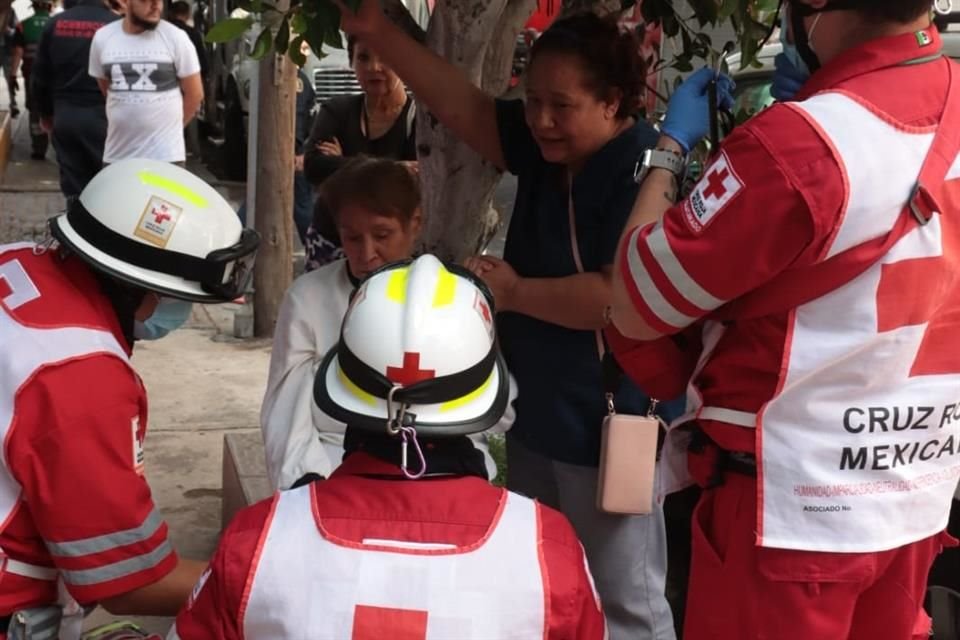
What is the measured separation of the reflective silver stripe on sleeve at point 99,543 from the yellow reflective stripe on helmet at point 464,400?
767 mm

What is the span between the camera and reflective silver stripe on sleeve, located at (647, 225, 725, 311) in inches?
78.2

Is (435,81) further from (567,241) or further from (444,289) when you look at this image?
(444,289)

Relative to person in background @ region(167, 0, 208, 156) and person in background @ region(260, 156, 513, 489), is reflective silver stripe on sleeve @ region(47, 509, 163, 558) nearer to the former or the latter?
person in background @ region(260, 156, 513, 489)

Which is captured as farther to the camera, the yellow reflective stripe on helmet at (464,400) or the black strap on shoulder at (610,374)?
the black strap on shoulder at (610,374)

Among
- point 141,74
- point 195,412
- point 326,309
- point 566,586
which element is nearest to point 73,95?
point 141,74

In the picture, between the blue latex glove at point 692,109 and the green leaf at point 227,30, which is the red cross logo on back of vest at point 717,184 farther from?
the green leaf at point 227,30

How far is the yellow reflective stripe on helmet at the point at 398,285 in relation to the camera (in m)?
1.94

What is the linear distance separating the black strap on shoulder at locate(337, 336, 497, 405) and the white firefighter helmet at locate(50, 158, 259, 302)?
1.79 ft

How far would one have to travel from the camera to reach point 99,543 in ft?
7.47

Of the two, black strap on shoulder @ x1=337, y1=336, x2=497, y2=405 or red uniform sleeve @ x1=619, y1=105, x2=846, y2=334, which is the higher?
red uniform sleeve @ x1=619, y1=105, x2=846, y2=334

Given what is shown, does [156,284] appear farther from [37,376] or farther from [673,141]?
[673,141]

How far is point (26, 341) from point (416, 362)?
2.59 ft

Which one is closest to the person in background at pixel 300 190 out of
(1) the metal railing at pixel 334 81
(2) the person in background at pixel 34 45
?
(1) the metal railing at pixel 334 81

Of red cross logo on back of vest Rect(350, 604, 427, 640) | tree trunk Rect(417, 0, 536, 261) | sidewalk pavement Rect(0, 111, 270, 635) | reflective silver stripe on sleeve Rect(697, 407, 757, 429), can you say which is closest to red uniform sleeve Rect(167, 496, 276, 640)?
red cross logo on back of vest Rect(350, 604, 427, 640)
